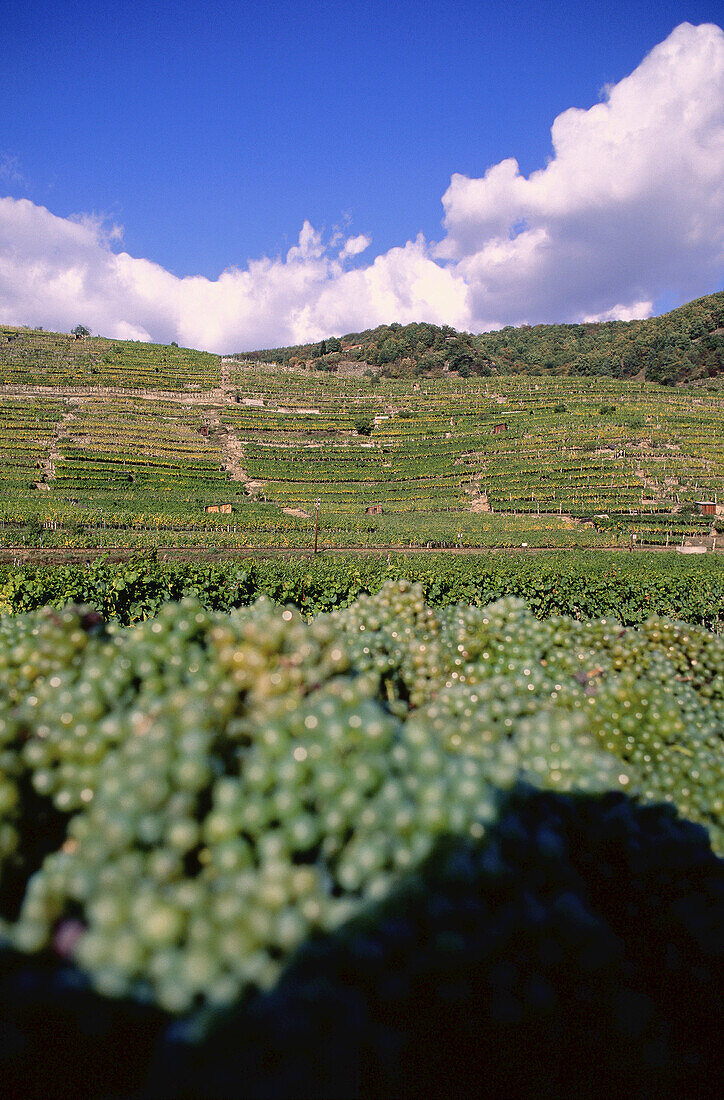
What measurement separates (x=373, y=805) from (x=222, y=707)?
2.53ft

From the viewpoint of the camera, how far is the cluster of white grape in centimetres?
146

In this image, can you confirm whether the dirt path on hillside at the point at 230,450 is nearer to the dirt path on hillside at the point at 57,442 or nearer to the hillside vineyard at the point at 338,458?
the hillside vineyard at the point at 338,458

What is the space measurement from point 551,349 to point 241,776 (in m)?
113

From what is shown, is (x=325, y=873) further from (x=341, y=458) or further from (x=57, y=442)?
(x=57, y=442)

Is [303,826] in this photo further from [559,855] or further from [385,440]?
[385,440]

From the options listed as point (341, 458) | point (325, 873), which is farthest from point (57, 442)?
point (325, 873)

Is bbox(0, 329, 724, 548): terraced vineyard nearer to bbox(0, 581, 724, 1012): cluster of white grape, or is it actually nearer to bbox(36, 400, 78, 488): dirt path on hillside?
bbox(36, 400, 78, 488): dirt path on hillside

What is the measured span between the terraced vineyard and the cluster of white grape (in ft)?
100

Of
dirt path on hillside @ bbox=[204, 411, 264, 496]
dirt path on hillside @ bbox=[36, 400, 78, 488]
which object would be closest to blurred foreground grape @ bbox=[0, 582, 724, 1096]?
dirt path on hillside @ bbox=[204, 411, 264, 496]

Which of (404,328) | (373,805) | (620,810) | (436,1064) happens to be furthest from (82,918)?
(404,328)

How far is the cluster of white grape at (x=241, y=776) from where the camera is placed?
1.46m

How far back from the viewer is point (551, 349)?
10050 centimetres

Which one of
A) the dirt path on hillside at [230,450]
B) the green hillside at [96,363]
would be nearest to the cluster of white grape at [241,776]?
the dirt path on hillside at [230,450]

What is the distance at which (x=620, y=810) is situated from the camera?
92.9 inches
